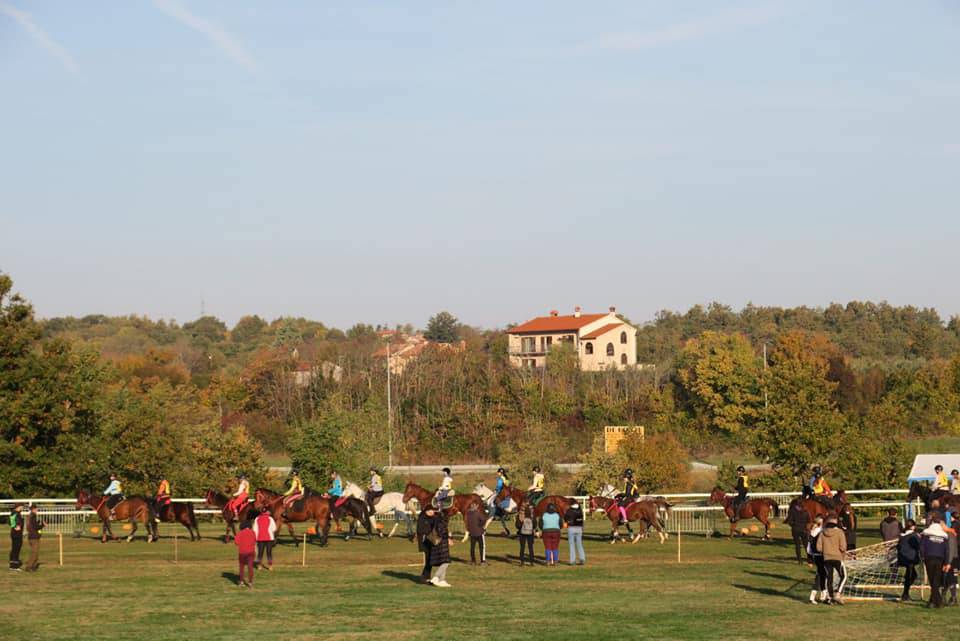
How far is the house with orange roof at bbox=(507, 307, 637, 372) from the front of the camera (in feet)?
369

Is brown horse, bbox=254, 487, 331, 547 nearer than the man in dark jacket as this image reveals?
No

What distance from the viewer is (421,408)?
86125 millimetres

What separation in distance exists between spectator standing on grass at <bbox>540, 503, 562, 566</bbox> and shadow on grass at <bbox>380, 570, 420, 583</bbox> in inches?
134

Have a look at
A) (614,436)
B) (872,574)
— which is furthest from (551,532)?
(614,436)

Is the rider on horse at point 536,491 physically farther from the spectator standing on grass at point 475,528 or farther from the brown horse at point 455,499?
the spectator standing on grass at point 475,528

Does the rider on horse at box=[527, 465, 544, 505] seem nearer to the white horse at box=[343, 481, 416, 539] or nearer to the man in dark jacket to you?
the white horse at box=[343, 481, 416, 539]

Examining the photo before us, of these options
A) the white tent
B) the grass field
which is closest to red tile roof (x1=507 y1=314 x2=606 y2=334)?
the white tent

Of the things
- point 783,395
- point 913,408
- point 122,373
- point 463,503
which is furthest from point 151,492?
point 913,408

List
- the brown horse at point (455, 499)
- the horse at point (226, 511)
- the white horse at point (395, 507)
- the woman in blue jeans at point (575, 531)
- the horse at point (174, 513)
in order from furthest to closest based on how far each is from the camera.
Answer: the white horse at point (395, 507)
the horse at point (174, 513)
the horse at point (226, 511)
the brown horse at point (455, 499)
the woman in blue jeans at point (575, 531)

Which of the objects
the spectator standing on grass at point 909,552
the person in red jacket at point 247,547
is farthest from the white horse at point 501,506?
the spectator standing on grass at point 909,552

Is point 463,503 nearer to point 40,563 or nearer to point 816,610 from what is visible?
point 40,563

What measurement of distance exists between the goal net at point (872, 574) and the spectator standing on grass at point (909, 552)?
1.91 feet

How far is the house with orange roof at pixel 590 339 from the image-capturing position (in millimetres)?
112562

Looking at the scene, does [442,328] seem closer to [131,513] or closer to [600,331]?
[600,331]
